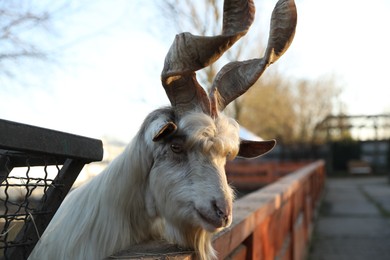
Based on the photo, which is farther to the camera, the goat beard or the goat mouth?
the goat beard

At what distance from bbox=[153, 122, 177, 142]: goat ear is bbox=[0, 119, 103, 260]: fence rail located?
513mm

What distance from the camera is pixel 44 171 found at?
217 cm

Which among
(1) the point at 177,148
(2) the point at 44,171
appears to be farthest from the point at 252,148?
(2) the point at 44,171

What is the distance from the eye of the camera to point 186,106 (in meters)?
3.13

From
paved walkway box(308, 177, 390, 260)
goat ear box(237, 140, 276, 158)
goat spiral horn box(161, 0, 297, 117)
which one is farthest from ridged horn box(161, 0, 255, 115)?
paved walkway box(308, 177, 390, 260)

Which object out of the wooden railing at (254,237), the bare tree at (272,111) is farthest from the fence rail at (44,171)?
the bare tree at (272,111)

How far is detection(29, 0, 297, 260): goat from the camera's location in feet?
9.28

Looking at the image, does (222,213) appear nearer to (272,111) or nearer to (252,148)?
(252,148)

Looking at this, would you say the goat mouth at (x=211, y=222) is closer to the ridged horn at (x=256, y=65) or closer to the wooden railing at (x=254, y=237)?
the wooden railing at (x=254, y=237)

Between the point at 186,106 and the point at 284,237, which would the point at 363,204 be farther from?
the point at 186,106

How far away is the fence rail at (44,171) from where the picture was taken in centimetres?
194

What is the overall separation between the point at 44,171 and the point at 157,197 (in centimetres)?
95

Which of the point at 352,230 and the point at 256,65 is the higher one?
the point at 256,65

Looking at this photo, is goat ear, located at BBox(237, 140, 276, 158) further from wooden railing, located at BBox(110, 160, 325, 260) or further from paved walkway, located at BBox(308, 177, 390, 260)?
paved walkway, located at BBox(308, 177, 390, 260)
